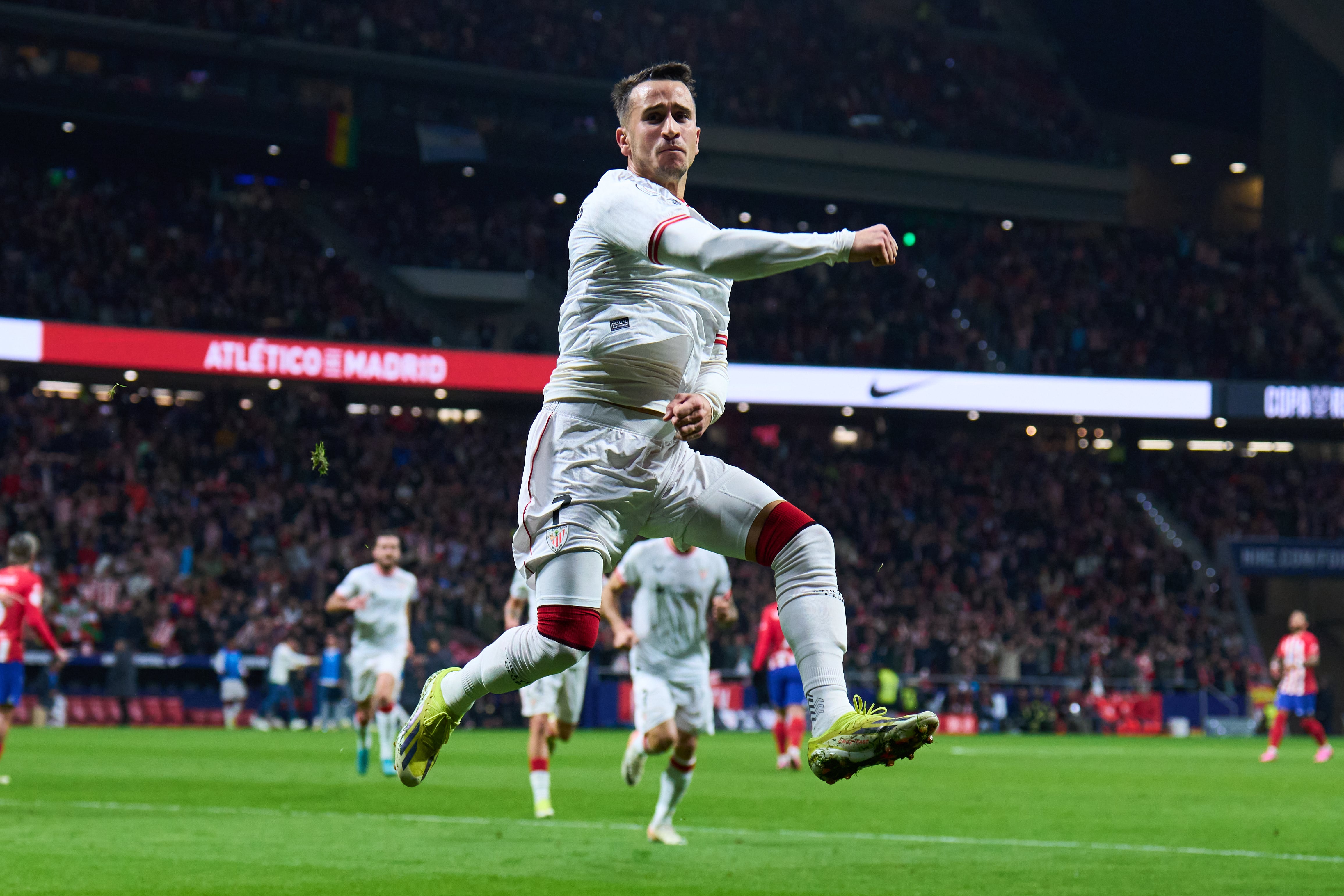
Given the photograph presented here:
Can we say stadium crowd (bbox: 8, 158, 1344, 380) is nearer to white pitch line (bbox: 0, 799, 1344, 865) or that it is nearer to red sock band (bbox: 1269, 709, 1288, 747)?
red sock band (bbox: 1269, 709, 1288, 747)

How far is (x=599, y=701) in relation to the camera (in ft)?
105

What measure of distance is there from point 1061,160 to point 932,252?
179 inches

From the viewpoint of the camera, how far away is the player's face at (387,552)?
16219 millimetres

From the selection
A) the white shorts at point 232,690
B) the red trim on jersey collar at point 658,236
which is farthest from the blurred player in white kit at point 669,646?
the white shorts at point 232,690

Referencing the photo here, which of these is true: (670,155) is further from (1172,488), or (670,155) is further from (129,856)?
(1172,488)

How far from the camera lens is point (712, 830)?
12.1 m

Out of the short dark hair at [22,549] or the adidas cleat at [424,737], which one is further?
the short dark hair at [22,549]

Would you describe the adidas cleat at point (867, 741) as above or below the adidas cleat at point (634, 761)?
above

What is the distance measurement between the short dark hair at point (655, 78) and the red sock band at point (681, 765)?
241 inches

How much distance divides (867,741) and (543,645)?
135 centimetres

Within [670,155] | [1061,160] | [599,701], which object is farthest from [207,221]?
→ [670,155]

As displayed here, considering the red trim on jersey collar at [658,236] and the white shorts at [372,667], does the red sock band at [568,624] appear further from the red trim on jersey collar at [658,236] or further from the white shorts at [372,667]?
the white shorts at [372,667]

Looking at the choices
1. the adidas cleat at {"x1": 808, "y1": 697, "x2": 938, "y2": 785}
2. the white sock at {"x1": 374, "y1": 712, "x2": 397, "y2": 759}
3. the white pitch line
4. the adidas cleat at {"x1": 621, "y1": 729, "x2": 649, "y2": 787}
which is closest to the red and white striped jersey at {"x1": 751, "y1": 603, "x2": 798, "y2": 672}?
the white sock at {"x1": 374, "y1": 712, "x2": 397, "y2": 759}

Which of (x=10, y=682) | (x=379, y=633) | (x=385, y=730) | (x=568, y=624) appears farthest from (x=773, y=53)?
(x=568, y=624)
